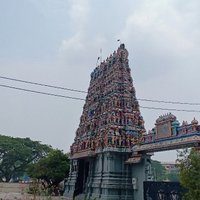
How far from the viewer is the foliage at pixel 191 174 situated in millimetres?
9922

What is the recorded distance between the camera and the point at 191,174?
10.2 meters

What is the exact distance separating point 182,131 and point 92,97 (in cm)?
1370

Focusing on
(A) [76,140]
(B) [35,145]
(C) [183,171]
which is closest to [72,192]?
(A) [76,140]

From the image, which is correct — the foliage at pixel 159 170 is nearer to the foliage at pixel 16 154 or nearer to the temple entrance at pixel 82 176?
the foliage at pixel 16 154

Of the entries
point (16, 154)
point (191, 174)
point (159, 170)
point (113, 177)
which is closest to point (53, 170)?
point (113, 177)

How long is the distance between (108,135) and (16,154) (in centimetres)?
3558

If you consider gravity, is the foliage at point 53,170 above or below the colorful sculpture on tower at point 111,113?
below

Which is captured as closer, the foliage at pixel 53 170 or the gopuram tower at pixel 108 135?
the gopuram tower at pixel 108 135

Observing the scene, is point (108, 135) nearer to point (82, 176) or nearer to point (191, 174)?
point (82, 176)

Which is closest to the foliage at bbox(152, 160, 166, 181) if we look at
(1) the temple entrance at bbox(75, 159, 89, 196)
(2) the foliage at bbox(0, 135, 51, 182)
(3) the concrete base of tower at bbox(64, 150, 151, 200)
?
(2) the foliage at bbox(0, 135, 51, 182)

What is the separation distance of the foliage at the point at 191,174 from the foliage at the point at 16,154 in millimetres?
46188

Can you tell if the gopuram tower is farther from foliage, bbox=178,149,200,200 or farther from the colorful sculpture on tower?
foliage, bbox=178,149,200,200

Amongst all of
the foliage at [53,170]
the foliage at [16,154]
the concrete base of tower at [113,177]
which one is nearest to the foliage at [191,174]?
the concrete base of tower at [113,177]

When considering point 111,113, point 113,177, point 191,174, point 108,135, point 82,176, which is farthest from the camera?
point 82,176
